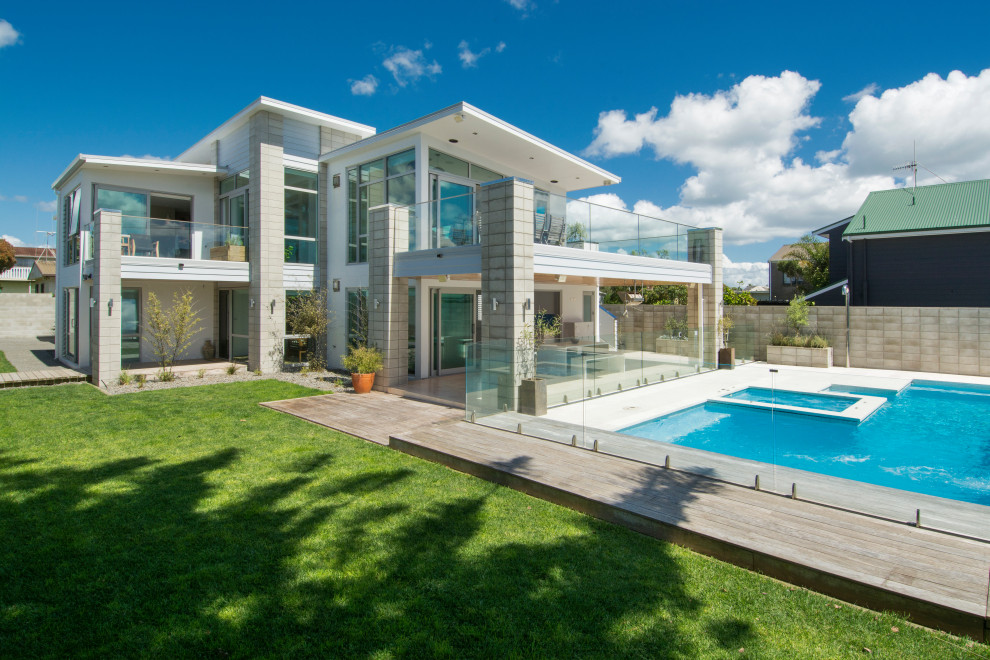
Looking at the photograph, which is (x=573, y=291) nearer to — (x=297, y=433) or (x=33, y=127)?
(x=297, y=433)

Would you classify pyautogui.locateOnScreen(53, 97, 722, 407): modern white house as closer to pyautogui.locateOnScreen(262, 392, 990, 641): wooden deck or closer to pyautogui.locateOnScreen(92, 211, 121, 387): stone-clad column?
pyautogui.locateOnScreen(92, 211, 121, 387): stone-clad column

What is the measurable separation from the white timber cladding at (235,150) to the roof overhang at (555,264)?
8091 millimetres

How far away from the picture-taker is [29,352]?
818 inches

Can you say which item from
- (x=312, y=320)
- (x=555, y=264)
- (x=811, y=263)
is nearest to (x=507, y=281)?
(x=555, y=264)

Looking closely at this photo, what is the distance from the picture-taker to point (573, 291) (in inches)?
773

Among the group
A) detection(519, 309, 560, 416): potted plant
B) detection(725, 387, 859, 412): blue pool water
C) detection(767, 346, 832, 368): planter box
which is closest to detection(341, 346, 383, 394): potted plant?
detection(519, 309, 560, 416): potted plant

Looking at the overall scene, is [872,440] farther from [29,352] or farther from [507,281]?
[29,352]

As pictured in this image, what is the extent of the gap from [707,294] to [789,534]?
1464 centimetres

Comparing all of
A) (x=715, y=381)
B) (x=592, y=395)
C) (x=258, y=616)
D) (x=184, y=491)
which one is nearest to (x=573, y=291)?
(x=715, y=381)

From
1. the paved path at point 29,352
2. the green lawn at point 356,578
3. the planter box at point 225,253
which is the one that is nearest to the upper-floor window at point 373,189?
the planter box at point 225,253

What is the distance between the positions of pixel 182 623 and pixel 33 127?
26639 millimetres

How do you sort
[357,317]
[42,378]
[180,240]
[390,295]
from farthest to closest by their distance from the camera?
[357,317] < [180,240] < [42,378] < [390,295]

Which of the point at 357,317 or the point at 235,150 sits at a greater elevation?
the point at 235,150

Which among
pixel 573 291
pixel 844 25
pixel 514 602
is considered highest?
pixel 844 25
